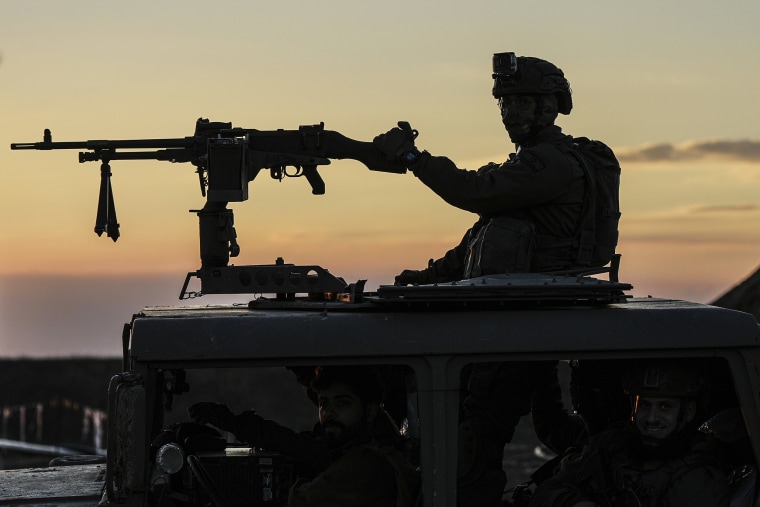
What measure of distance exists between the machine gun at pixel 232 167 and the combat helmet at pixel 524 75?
2.30 ft

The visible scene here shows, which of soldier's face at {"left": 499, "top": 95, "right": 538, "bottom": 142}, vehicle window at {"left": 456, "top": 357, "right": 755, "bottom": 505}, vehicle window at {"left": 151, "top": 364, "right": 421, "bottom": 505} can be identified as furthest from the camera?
soldier's face at {"left": 499, "top": 95, "right": 538, "bottom": 142}

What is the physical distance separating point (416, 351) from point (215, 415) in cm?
98

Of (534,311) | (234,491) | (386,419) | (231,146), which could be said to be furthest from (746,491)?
(231,146)

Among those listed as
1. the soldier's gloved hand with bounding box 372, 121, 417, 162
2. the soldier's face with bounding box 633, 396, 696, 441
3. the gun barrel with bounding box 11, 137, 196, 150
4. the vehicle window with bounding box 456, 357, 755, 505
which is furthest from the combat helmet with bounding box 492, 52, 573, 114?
the soldier's face with bounding box 633, 396, 696, 441

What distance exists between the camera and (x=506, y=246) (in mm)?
6230

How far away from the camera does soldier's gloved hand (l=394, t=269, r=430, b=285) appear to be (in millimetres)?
7051

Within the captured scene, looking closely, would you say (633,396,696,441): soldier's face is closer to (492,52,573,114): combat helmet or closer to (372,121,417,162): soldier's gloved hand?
(372,121,417,162): soldier's gloved hand

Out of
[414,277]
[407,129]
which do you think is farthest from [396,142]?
[414,277]

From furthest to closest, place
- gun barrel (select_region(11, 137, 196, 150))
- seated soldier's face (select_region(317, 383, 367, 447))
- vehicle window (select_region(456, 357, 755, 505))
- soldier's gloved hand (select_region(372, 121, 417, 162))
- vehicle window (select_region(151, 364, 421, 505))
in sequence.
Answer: gun barrel (select_region(11, 137, 196, 150)), soldier's gloved hand (select_region(372, 121, 417, 162)), seated soldier's face (select_region(317, 383, 367, 447)), vehicle window (select_region(456, 357, 755, 505)), vehicle window (select_region(151, 364, 421, 505))

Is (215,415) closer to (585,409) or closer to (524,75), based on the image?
(585,409)

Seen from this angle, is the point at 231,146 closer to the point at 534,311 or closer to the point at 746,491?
the point at 534,311

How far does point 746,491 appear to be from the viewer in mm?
5430

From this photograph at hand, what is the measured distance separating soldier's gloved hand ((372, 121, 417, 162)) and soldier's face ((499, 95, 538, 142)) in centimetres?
64

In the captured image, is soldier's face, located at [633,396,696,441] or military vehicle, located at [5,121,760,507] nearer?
military vehicle, located at [5,121,760,507]
